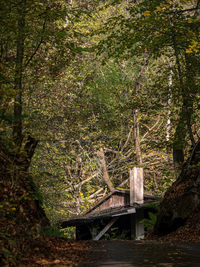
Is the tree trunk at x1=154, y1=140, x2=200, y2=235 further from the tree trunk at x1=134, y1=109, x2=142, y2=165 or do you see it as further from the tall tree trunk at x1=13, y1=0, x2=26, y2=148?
the tree trunk at x1=134, y1=109, x2=142, y2=165

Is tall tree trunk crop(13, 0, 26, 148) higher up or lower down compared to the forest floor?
higher up

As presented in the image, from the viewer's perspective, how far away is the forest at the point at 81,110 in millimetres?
7734

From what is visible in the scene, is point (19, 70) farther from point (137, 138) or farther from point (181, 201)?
point (137, 138)

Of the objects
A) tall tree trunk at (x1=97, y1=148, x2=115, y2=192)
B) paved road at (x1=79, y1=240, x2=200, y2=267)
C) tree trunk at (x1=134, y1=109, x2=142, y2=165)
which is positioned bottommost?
paved road at (x1=79, y1=240, x2=200, y2=267)

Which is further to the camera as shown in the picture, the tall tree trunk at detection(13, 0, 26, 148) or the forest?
the tall tree trunk at detection(13, 0, 26, 148)

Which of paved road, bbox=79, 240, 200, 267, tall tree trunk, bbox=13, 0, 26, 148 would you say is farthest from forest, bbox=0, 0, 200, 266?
paved road, bbox=79, 240, 200, 267

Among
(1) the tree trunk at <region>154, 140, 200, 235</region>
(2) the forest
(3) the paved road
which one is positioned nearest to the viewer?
(3) the paved road

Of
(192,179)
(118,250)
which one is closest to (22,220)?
(118,250)

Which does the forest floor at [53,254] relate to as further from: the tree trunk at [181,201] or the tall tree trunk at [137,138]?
the tall tree trunk at [137,138]

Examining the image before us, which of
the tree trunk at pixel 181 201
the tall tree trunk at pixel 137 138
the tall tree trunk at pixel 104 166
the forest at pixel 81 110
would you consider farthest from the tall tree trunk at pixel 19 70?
the tall tree trunk at pixel 137 138

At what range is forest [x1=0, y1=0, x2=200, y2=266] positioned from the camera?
25.4 feet

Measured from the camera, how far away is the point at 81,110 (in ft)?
83.2

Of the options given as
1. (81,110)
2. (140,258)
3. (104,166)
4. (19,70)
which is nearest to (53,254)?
(140,258)

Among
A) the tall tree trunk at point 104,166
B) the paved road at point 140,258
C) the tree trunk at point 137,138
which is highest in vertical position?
the tree trunk at point 137,138
